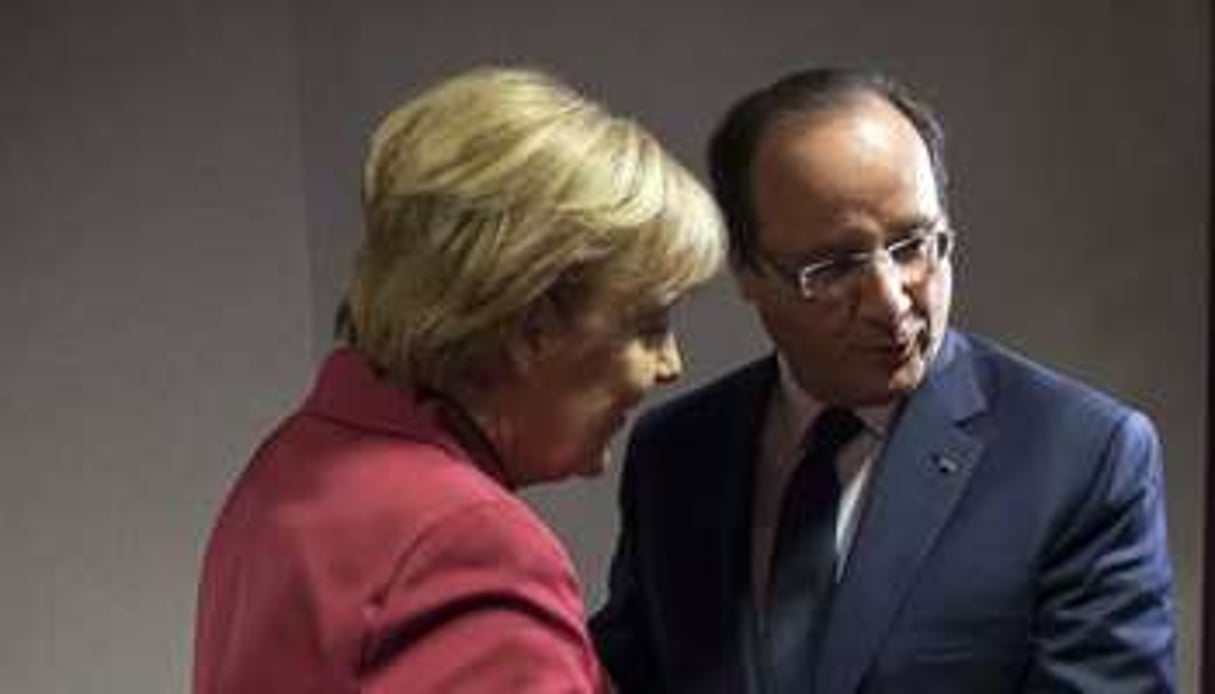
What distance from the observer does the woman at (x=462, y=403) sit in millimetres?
905

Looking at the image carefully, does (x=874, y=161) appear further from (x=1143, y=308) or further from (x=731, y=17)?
(x=1143, y=308)

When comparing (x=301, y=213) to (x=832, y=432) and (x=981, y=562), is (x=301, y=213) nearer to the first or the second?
(x=832, y=432)

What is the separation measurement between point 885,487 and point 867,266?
0.58ft

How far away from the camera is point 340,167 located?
2098 millimetres

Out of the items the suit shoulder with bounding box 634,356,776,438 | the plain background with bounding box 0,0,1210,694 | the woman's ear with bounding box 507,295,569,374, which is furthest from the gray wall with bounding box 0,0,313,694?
the woman's ear with bounding box 507,295,569,374

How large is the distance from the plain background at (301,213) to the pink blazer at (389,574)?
1.08 metres

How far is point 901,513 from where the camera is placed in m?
1.29

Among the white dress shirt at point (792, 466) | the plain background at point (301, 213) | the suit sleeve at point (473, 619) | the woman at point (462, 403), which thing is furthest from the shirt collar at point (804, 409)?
the plain background at point (301, 213)

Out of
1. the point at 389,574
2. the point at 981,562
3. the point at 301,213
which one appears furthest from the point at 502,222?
the point at 301,213

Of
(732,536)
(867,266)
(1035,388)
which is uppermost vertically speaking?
(867,266)

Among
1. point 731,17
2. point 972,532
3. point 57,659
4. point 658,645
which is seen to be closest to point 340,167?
point 731,17

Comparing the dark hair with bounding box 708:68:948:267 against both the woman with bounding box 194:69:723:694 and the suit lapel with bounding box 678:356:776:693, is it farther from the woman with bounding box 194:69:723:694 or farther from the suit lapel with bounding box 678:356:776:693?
the woman with bounding box 194:69:723:694

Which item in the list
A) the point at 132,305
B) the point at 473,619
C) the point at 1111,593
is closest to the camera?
the point at 473,619

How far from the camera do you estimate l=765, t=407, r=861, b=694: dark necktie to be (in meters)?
1.29
